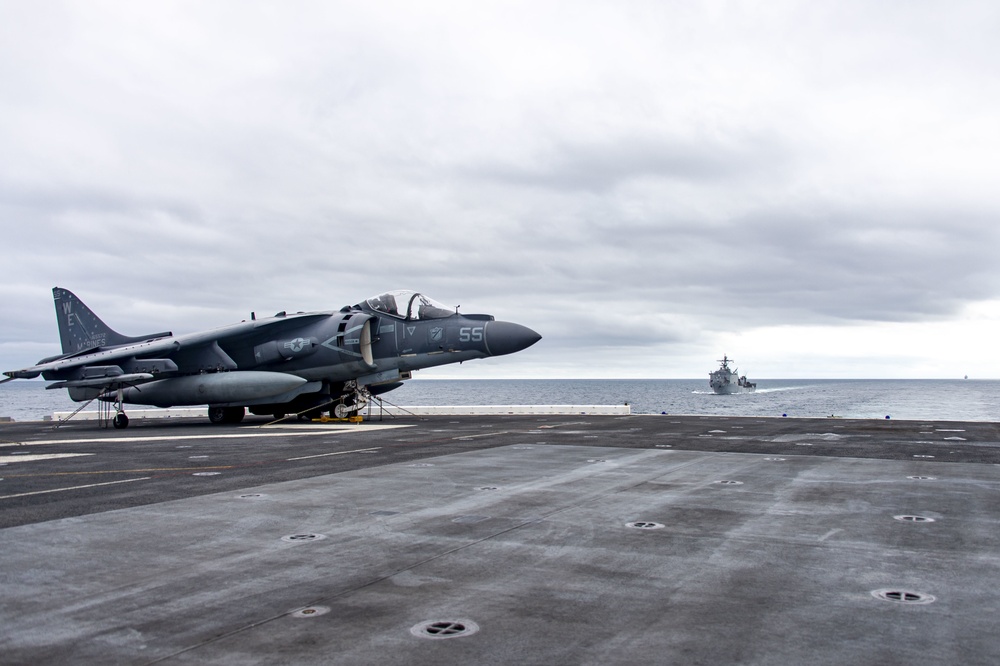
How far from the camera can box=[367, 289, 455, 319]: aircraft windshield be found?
28.8 m

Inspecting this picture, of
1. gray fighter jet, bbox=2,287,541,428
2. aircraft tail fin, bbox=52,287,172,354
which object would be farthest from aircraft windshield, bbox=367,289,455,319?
aircraft tail fin, bbox=52,287,172,354

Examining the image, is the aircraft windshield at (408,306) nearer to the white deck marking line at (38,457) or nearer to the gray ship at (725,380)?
the white deck marking line at (38,457)

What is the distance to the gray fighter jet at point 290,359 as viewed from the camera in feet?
92.9

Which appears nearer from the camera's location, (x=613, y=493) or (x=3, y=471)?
(x=613, y=493)

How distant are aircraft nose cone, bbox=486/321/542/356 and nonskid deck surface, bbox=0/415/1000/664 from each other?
12.1 m

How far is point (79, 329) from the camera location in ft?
114

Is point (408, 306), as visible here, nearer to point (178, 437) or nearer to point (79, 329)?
point (178, 437)

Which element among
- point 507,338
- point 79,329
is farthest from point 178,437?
point 79,329

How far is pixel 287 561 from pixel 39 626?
2134 mm

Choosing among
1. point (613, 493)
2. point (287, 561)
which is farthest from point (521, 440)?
point (287, 561)

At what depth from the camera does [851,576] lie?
6328 millimetres

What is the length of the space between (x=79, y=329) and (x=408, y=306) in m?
17.1

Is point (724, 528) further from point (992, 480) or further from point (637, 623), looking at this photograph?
point (992, 480)

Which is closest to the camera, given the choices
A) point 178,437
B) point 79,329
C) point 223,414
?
point 178,437
